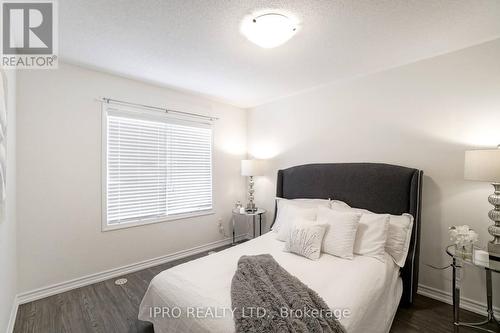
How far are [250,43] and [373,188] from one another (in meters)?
2.01

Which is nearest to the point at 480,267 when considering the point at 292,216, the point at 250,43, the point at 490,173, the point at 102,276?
the point at 490,173

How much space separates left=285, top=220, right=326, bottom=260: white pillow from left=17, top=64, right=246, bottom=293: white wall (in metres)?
2.00

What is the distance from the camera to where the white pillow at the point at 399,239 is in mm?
2160

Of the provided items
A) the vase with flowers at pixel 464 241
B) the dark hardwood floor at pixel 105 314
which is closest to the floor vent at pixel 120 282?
the dark hardwood floor at pixel 105 314

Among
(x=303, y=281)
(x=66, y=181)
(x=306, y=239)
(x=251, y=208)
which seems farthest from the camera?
(x=251, y=208)

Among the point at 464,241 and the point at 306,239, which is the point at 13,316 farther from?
the point at 464,241

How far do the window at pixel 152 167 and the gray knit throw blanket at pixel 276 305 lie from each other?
6.53 ft

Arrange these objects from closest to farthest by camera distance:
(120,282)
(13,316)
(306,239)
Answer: (13,316)
(306,239)
(120,282)

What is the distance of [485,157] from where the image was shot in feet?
5.84

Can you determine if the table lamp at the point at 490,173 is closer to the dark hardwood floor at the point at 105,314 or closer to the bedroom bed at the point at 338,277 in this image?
the bedroom bed at the point at 338,277

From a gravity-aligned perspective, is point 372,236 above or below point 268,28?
below

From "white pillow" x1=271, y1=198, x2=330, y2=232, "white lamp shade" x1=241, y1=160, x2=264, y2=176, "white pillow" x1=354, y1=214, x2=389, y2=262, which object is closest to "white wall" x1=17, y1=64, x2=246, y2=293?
"white lamp shade" x1=241, y1=160, x2=264, y2=176

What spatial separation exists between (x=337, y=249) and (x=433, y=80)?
6.57 feet

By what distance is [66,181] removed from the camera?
2.53 m
